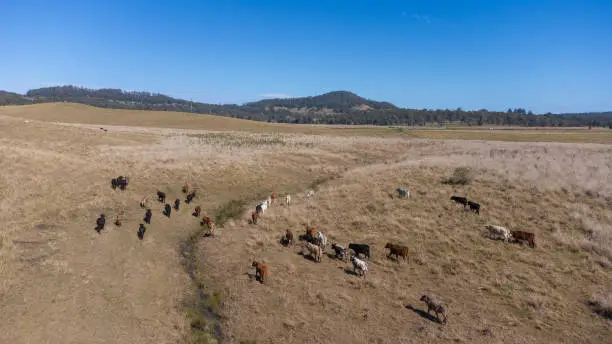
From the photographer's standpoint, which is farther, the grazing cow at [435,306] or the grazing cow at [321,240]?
the grazing cow at [321,240]

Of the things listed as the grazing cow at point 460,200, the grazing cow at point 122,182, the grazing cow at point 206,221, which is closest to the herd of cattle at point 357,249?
the grazing cow at point 206,221

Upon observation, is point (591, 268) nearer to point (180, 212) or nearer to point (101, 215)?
point (180, 212)

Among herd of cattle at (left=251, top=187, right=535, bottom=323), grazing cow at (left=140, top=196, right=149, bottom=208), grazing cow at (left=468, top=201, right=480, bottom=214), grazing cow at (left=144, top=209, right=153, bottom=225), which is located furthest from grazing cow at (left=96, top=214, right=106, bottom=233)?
grazing cow at (left=468, top=201, right=480, bottom=214)

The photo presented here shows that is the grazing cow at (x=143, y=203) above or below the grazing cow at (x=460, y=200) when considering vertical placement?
below

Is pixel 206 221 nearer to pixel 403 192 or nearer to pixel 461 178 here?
pixel 403 192

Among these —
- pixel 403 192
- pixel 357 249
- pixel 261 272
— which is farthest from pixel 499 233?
→ pixel 261 272

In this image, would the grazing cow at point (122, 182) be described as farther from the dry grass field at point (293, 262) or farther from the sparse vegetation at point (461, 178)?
the sparse vegetation at point (461, 178)
